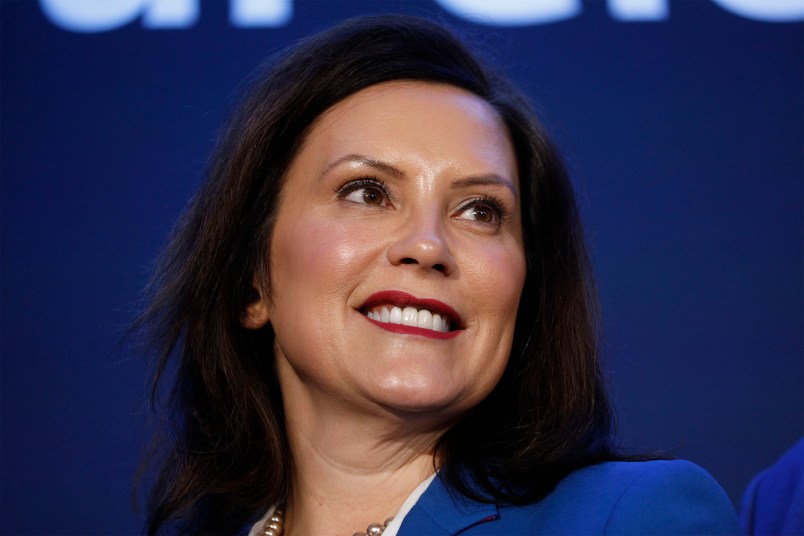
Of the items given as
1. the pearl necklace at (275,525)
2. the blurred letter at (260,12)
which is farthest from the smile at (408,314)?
the blurred letter at (260,12)

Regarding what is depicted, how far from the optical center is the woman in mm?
1439

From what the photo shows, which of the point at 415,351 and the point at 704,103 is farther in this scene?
the point at 704,103

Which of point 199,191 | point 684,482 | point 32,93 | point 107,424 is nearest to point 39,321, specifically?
point 107,424

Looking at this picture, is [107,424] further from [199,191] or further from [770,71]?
[770,71]

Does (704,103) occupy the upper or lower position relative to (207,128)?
upper

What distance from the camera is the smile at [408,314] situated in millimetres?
1444

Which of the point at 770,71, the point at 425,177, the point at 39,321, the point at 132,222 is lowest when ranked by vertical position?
the point at 39,321

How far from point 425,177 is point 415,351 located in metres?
0.27

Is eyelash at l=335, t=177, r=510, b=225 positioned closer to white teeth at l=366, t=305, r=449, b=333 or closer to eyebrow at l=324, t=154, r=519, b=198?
eyebrow at l=324, t=154, r=519, b=198

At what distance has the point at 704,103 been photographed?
2.76 m

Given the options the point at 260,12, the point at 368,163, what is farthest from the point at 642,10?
the point at 368,163

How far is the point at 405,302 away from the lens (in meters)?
1.45

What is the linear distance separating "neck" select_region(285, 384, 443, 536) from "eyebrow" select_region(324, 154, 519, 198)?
374mm

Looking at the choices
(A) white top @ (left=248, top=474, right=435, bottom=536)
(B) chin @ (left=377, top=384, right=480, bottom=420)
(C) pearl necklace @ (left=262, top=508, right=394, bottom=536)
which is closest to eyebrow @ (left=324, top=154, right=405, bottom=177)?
(B) chin @ (left=377, top=384, right=480, bottom=420)
